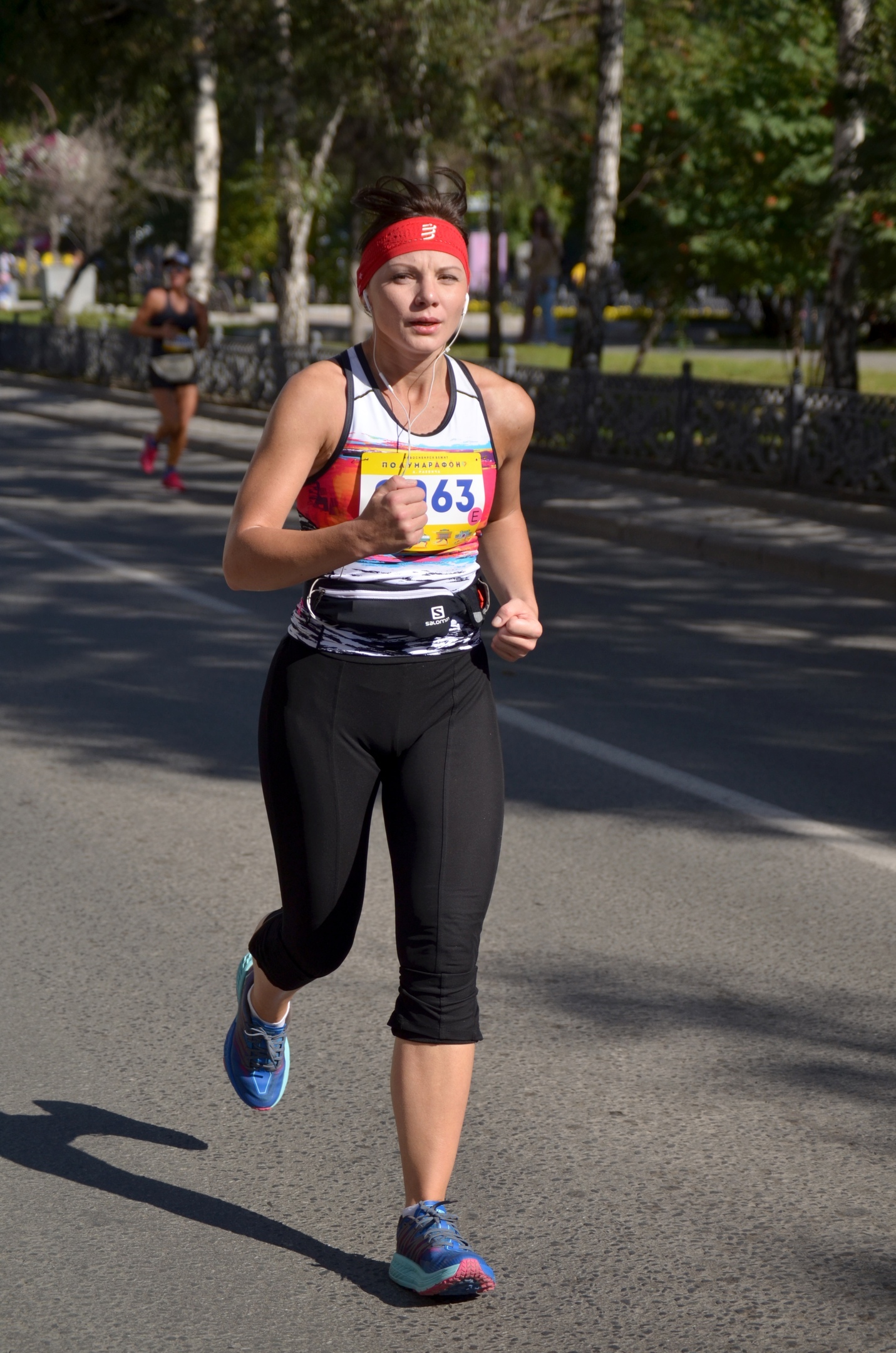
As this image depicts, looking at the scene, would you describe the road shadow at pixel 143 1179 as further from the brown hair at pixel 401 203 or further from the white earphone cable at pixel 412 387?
the brown hair at pixel 401 203

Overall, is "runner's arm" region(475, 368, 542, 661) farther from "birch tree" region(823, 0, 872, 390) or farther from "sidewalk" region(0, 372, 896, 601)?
"birch tree" region(823, 0, 872, 390)

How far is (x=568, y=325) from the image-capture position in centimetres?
5516

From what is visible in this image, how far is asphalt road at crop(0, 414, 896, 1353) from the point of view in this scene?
309 centimetres

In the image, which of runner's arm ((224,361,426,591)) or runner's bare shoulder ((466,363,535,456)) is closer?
runner's arm ((224,361,426,591))

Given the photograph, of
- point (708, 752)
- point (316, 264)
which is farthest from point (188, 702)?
point (316, 264)

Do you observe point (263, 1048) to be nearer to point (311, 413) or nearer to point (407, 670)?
point (407, 670)

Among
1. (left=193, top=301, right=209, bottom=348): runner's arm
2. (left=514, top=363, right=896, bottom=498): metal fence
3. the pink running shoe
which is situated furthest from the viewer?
the pink running shoe

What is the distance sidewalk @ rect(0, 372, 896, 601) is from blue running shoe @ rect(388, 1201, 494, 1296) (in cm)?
898

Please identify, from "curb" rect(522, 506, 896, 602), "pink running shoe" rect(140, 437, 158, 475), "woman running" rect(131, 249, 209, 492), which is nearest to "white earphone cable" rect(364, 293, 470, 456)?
"curb" rect(522, 506, 896, 602)

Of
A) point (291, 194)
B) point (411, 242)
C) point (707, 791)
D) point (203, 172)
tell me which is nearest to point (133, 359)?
point (203, 172)

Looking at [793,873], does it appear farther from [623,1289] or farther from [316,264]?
[316,264]

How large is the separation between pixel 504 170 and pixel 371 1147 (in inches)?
1184

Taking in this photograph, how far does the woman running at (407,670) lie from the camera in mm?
3055

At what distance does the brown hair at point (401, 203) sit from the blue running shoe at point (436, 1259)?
1772 mm
